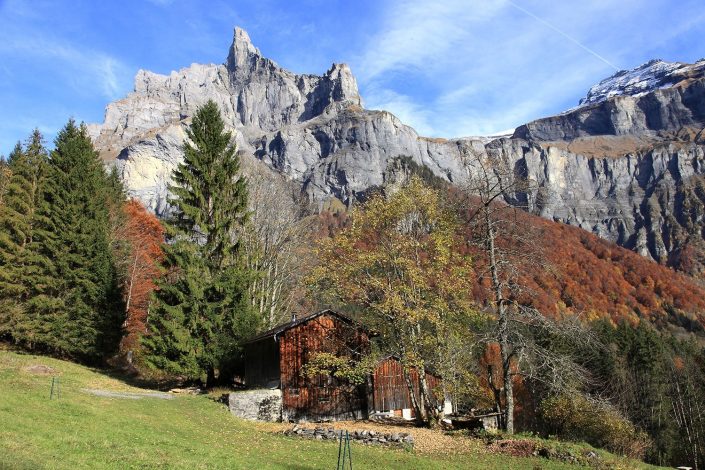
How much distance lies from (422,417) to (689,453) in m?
37.9

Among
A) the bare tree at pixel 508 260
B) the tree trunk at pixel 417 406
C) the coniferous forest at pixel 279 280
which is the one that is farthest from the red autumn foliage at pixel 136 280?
the bare tree at pixel 508 260

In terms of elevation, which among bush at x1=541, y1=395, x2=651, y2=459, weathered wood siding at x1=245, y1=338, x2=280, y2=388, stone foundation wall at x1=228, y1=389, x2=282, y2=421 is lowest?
bush at x1=541, y1=395, x2=651, y2=459

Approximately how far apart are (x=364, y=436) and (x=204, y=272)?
13624 millimetres

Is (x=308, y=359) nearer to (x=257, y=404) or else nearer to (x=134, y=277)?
(x=257, y=404)

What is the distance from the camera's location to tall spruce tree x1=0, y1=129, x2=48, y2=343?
2708 cm

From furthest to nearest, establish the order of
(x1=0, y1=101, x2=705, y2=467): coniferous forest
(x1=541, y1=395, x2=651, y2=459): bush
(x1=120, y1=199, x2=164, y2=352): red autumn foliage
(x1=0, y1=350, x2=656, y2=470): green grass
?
1. (x1=120, y1=199, x2=164, y2=352): red autumn foliage
2. (x1=541, y1=395, x2=651, y2=459): bush
3. (x1=0, y1=101, x2=705, y2=467): coniferous forest
4. (x1=0, y1=350, x2=656, y2=470): green grass

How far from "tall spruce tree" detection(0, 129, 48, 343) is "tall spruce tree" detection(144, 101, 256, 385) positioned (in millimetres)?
7450

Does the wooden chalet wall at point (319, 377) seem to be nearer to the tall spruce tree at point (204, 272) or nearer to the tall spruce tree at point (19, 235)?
the tall spruce tree at point (204, 272)

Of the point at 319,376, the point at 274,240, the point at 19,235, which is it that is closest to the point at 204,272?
the point at 274,240

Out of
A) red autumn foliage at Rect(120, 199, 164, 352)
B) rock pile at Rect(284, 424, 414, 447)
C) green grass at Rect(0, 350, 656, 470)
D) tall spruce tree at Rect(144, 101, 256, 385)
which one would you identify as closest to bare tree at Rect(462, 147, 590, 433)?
green grass at Rect(0, 350, 656, 470)

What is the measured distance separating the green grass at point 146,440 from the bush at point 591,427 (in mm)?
17828

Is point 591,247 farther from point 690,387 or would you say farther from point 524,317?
point 524,317

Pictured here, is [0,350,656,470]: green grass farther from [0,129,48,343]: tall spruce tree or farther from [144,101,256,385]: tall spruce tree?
[0,129,48,343]: tall spruce tree

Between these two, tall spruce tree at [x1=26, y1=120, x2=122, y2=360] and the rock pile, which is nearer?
the rock pile
